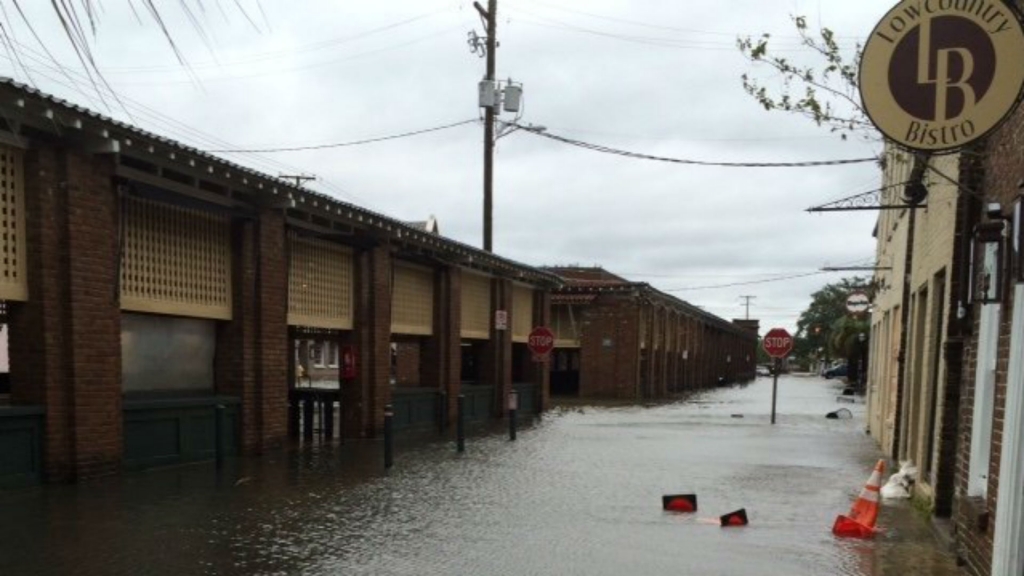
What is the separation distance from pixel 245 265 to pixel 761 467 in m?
8.45

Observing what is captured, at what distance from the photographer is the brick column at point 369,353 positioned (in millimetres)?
16609

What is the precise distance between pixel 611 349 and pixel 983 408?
29.5 metres

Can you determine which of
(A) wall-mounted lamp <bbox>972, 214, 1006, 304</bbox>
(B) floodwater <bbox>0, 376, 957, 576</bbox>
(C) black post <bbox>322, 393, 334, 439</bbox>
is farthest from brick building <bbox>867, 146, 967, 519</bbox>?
(C) black post <bbox>322, 393, 334, 439</bbox>

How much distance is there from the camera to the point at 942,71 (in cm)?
459

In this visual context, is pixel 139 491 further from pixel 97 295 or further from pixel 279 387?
pixel 279 387

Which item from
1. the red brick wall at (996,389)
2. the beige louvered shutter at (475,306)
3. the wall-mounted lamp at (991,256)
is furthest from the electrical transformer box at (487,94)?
the wall-mounted lamp at (991,256)

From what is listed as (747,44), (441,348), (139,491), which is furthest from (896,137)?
(441,348)

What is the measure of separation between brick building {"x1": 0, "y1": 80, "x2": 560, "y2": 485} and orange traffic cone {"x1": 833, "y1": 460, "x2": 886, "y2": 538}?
25.4 feet

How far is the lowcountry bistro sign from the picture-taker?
4488 millimetres

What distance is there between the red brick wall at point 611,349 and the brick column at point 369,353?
63.4ft

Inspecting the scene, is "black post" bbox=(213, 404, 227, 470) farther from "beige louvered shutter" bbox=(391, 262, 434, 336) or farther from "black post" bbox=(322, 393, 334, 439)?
"beige louvered shutter" bbox=(391, 262, 434, 336)

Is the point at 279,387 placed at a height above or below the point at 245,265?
below

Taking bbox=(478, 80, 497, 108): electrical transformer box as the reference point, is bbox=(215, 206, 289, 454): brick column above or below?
below

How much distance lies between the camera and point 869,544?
27.3 feet
